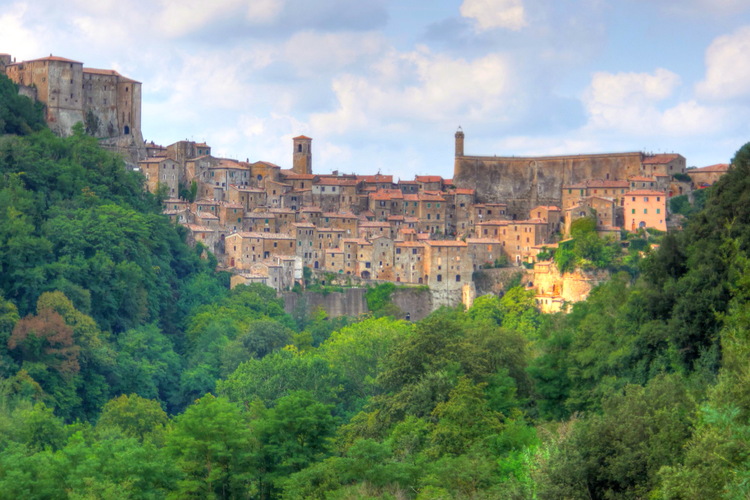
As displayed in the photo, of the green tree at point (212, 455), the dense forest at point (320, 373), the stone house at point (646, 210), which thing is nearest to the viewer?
the dense forest at point (320, 373)

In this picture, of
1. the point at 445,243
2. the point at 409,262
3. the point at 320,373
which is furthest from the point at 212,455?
the point at 445,243

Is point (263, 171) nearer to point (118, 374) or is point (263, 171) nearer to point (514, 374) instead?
point (118, 374)

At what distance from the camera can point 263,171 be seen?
8731 cm

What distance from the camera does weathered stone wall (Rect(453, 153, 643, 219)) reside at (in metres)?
87.4

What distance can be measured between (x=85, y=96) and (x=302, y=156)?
14.8 m

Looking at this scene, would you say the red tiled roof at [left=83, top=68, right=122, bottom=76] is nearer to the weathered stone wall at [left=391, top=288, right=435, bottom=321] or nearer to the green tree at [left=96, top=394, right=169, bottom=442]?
the weathered stone wall at [left=391, top=288, right=435, bottom=321]

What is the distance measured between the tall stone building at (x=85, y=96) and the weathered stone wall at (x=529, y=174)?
801 inches

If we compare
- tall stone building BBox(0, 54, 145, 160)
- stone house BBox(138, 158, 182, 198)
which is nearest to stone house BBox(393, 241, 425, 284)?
stone house BBox(138, 158, 182, 198)

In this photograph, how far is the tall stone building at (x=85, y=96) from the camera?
80.8 meters

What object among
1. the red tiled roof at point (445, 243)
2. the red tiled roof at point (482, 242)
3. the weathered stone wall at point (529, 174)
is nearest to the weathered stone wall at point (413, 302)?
the red tiled roof at point (445, 243)

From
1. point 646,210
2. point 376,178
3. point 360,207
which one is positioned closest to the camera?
point 646,210

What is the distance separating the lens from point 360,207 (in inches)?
3455

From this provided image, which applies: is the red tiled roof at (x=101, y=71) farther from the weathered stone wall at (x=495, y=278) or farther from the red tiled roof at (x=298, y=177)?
the weathered stone wall at (x=495, y=278)

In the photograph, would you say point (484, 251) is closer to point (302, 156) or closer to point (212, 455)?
point (302, 156)
